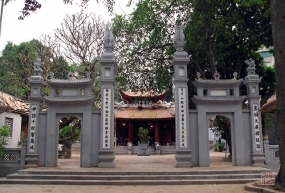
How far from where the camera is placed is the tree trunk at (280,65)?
6156 mm

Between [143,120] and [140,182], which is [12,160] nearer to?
[140,182]

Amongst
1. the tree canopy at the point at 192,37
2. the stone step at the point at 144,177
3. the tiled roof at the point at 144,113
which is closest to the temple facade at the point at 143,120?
the tiled roof at the point at 144,113

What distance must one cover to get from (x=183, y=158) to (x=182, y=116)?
149cm

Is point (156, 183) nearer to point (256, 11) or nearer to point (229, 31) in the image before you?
point (229, 31)

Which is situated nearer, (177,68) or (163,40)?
(177,68)

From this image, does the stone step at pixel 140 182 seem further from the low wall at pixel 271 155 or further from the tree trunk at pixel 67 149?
the tree trunk at pixel 67 149

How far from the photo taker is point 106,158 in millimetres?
10375

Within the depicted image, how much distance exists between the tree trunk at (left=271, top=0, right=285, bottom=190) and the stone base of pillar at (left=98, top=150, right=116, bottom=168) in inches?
225

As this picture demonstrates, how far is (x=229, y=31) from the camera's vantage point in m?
12.6

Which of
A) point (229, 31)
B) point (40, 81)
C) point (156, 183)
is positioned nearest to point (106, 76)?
point (40, 81)

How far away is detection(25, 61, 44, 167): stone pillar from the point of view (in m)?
10.5

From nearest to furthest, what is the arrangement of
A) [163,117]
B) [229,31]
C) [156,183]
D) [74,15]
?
[156,183]
[229,31]
[74,15]
[163,117]

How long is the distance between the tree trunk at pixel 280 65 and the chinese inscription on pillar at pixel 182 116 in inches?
175

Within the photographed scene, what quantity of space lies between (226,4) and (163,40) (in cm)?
322
